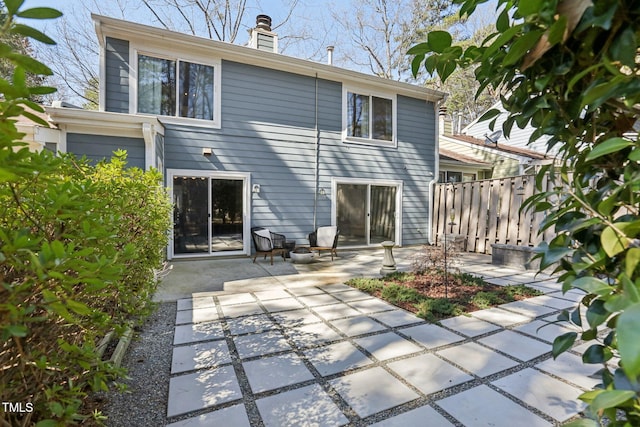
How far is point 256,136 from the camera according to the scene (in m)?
7.36

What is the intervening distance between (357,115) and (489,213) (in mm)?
4245

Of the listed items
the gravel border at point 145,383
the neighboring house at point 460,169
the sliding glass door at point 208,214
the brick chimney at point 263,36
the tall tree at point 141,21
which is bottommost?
the gravel border at point 145,383

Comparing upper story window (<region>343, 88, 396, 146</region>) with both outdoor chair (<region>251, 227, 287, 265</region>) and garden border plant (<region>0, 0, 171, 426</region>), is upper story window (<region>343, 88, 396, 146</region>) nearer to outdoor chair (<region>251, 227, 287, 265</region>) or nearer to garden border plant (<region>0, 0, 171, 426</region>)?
outdoor chair (<region>251, 227, 287, 265</region>)

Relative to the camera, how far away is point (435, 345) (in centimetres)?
281

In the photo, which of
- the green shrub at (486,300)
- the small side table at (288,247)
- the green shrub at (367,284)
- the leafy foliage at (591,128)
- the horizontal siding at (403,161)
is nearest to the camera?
the leafy foliage at (591,128)

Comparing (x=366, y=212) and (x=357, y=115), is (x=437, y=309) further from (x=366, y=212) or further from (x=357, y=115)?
(x=357, y=115)

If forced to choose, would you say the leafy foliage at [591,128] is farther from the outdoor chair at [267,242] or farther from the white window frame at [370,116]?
the white window frame at [370,116]

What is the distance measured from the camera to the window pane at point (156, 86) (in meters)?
6.37

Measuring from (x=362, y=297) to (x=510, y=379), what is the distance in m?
2.17

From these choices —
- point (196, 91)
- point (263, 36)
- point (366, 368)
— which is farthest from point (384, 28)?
point (366, 368)

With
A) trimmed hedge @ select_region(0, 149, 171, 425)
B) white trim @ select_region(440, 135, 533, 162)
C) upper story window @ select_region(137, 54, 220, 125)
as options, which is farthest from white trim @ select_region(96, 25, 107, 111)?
white trim @ select_region(440, 135, 533, 162)

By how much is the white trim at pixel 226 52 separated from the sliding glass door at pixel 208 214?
267 cm

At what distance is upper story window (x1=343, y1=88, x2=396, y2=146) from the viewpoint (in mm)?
8406

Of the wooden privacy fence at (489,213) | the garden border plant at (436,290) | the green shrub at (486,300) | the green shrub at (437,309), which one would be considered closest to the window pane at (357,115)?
the wooden privacy fence at (489,213)
